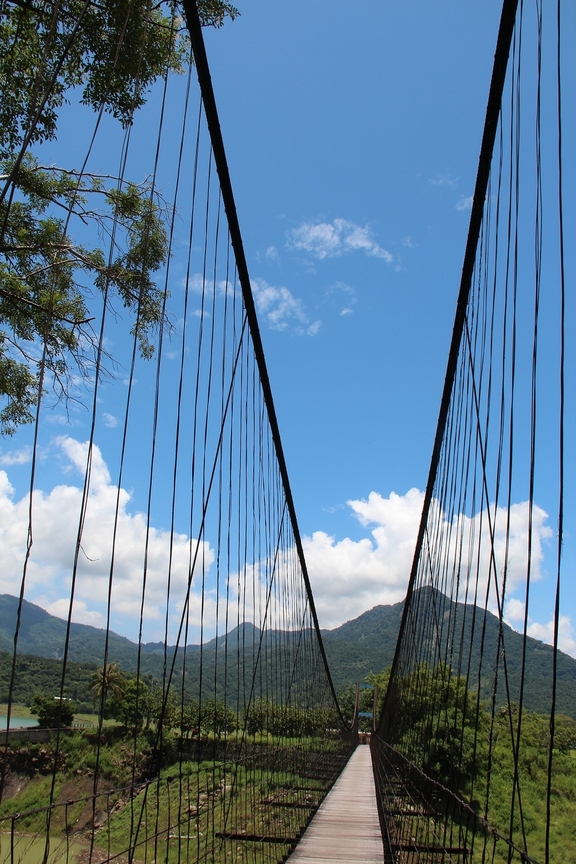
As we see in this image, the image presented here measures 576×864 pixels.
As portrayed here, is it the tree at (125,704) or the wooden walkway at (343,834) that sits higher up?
the wooden walkway at (343,834)

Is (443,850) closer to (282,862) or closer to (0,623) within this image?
(282,862)

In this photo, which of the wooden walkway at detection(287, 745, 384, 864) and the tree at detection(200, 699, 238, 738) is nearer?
the tree at detection(200, 699, 238, 738)

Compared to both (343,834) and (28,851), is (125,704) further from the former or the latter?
(343,834)

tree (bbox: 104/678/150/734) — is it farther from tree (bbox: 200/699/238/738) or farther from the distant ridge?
tree (bbox: 200/699/238/738)

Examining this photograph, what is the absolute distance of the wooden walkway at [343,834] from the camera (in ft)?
12.7

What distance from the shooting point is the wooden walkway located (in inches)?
152

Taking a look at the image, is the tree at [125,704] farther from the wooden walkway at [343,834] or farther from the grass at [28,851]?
the wooden walkway at [343,834]

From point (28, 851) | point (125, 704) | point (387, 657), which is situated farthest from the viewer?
point (387, 657)

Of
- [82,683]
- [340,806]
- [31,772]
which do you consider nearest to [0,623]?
[82,683]

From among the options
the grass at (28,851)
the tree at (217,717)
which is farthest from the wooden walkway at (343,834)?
the grass at (28,851)

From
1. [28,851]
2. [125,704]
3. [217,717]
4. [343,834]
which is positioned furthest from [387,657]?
[217,717]

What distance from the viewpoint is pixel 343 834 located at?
15.2 feet

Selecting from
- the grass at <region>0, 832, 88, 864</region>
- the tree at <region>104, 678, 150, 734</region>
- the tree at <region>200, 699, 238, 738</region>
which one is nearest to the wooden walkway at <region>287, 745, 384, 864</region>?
the tree at <region>200, 699, 238, 738</region>

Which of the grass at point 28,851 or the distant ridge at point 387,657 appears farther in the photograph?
Answer: the distant ridge at point 387,657
